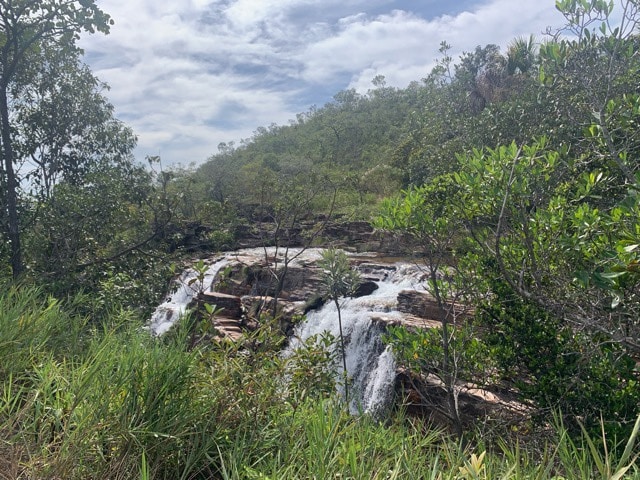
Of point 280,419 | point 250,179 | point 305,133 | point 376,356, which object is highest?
point 305,133

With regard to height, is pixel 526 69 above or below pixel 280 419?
above

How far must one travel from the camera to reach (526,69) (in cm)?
1747

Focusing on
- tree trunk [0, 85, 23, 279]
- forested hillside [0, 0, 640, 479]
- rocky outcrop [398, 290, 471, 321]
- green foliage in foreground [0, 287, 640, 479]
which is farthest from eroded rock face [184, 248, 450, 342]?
green foliage in foreground [0, 287, 640, 479]

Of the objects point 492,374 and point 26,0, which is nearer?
point 492,374

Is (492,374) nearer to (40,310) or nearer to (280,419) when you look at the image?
(280,419)

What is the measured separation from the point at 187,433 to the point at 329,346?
3.53m

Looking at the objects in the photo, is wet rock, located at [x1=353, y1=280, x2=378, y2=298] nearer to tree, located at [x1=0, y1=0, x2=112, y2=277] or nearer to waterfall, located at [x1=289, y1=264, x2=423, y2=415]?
waterfall, located at [x1=289, y1=264, x2=423, y2=415]

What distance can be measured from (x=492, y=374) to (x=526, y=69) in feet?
54.0

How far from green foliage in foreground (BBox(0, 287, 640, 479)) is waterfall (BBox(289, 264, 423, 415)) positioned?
12.7 feet

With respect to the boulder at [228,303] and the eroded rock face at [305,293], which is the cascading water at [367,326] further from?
the boulder at [228,303]

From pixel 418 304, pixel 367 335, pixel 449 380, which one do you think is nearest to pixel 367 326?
pixel 367 335

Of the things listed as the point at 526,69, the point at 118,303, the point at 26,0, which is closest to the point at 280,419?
the point at 118,303

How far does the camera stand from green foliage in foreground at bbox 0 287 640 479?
1.84m

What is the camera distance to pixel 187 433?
2145mm
